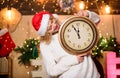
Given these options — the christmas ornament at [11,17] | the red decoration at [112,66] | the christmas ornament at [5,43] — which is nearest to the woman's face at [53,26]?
the red decoration at [112,66]

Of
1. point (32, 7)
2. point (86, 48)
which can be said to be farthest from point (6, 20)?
point (86, 48)

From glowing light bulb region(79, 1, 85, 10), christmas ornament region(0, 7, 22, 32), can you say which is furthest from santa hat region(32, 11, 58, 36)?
glowing light bulb region(79, 1, 85, 10)

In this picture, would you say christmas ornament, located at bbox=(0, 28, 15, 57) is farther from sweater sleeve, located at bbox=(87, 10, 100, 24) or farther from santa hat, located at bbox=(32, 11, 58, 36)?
sweater sleeve, located at bbox=(87, 10, 100, 24)

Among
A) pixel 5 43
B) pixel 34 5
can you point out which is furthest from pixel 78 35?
pixel 34 5

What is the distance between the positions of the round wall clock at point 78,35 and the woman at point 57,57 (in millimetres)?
58

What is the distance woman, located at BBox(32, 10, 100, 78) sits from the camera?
1831 millimetres

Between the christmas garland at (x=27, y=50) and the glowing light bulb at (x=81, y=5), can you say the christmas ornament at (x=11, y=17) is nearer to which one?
the christmas garland at (x=27, y=50)

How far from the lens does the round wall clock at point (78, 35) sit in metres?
1.83

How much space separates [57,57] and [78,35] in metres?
0.22

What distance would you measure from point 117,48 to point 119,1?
0.79 m

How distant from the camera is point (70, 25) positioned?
185 centimetres

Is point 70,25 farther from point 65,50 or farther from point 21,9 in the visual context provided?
point 21,9

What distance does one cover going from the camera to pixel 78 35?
72.4 inches

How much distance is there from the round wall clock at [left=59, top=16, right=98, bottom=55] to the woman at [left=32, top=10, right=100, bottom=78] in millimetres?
58
